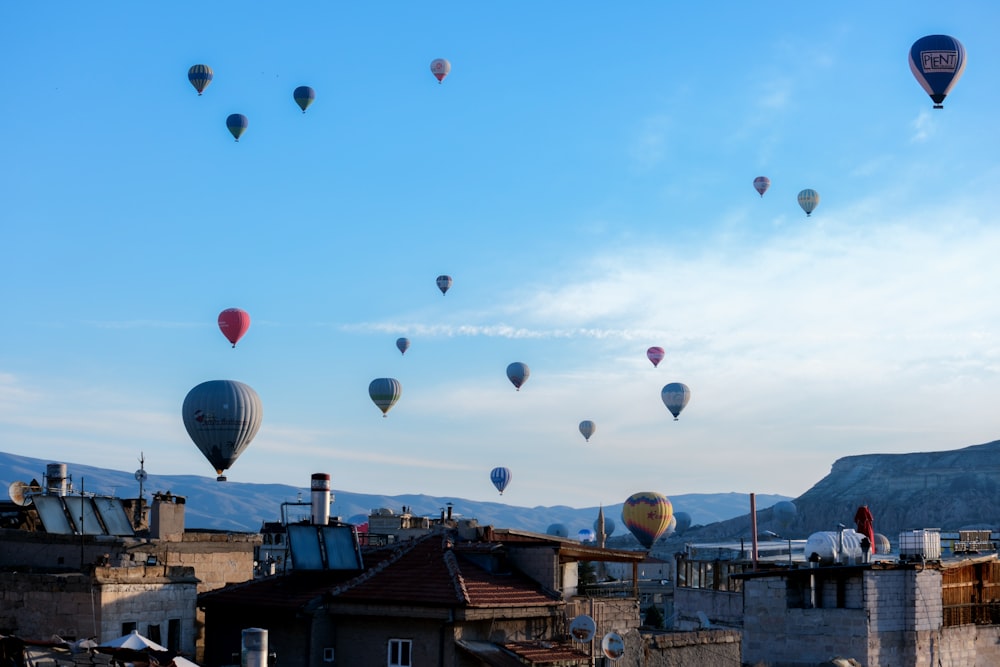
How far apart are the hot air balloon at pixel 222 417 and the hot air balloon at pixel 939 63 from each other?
43515 mm

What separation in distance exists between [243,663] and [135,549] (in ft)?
33.8

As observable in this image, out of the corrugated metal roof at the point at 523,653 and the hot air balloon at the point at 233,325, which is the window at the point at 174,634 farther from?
the hot air balloon at the point at 233,325

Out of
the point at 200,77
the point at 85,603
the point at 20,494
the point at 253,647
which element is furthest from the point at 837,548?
the point at 200,77

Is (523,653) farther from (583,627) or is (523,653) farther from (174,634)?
(174,634)

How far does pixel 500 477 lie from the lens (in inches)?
6280

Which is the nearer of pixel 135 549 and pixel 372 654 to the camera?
pixel 372 654

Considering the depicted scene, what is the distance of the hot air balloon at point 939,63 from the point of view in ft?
234

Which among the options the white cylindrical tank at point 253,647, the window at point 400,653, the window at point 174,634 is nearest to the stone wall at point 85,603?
the window at point 174,634

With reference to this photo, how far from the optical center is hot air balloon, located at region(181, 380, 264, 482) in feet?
218

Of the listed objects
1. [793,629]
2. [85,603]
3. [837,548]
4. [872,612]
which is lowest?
[793,629]

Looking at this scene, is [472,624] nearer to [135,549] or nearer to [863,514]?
[135,549]

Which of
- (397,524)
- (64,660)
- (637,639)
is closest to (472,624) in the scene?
(637,639)

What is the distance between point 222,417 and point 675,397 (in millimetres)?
58797

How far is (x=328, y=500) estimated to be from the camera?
140 ft
